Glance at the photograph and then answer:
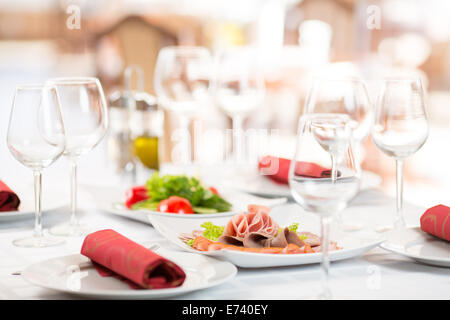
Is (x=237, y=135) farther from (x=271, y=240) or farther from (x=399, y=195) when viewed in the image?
(x=271, y=240)

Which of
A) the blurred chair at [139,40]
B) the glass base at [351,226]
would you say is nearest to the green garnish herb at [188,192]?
the glass base at [351,226]

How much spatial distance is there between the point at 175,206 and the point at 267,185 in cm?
38

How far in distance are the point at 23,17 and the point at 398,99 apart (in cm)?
423

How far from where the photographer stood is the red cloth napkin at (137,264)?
2.69 ft

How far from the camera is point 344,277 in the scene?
95cm

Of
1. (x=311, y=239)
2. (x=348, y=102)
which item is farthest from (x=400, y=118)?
(x=311, y=239)

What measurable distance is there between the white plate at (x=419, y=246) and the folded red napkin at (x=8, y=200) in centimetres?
77

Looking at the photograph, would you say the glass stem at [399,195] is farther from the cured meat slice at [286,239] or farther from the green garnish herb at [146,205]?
the green garnish herb at [146,205]

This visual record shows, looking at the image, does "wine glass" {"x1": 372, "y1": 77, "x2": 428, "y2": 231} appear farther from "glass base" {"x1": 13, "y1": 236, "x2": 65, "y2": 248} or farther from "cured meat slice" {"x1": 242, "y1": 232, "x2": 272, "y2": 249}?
"glass base" {"x1": 13, "y1": 236, "x2": 65, "y2": 248}

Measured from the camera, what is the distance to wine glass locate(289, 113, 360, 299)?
78cm

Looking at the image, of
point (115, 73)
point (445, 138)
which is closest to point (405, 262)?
point (115, 73)

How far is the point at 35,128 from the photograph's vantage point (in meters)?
1.13

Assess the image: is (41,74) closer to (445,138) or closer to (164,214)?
(445,138)
